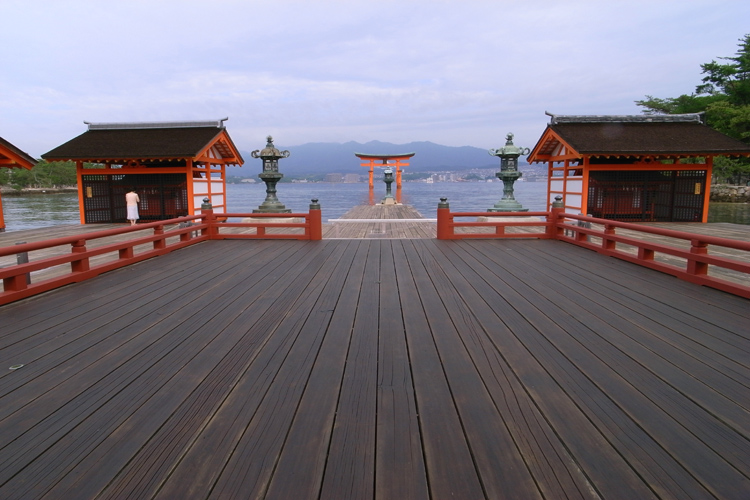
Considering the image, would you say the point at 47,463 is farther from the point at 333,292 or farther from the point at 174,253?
the point at 174,253

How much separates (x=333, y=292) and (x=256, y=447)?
2.90 meters

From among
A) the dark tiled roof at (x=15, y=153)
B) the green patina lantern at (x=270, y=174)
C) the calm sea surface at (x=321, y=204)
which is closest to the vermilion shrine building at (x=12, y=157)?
the dark tiled roof at (x=15, y=153)

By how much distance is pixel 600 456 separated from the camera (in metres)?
1.94

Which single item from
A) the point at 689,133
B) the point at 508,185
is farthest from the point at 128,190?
the point at 689,133

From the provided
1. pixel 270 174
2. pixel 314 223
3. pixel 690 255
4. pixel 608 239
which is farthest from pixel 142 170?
pixel 690 255

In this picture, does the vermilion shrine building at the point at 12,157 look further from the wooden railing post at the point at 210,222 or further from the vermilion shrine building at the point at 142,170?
the wooden railing post at the point at 210,222

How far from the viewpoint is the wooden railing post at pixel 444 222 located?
30.0 feet

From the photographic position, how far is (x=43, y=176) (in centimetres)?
5419

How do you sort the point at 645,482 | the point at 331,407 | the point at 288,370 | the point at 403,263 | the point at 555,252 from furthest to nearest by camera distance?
the point at 555,252
the point at 403,263
the point at 288,370
the point at 331,407
the point at 645,482

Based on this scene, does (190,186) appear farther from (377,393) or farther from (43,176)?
(43,176)

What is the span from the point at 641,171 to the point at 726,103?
19822 millimetres

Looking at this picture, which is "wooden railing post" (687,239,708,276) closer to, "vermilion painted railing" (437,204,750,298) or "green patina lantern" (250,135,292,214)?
"vermilion painted railing" (437,204,750,298)

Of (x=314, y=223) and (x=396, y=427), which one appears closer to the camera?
(x=396, y=427)

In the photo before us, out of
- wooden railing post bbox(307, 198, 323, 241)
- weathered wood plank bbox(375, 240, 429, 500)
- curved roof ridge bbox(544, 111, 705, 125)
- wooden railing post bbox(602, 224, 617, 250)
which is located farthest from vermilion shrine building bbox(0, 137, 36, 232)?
curved roof ridge bbox(544, 111, 705, 125)
